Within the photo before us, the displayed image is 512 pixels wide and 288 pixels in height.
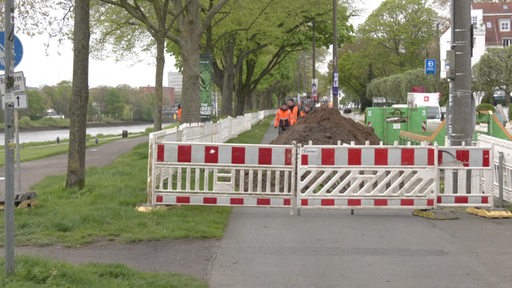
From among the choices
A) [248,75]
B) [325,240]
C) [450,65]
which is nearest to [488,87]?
[248,75]

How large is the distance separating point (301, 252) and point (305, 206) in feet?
7.06

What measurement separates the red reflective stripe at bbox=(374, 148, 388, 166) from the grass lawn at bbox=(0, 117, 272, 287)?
2357 millimetres

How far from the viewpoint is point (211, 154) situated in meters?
8.97

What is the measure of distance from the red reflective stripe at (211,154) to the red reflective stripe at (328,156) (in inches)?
61.8

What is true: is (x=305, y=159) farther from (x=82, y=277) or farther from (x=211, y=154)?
(x=82, y=277)

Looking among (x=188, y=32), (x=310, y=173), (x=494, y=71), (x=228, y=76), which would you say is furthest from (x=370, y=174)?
(x=494, y=71)

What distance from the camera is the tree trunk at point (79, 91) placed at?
409 inches

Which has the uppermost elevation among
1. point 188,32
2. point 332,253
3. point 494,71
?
point 494,71

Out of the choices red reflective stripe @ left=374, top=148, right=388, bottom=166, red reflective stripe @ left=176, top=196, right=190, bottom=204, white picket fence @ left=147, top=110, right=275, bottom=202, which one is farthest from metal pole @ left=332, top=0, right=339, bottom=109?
red reflective stripe @ left=176, top=196, right=190, bottom=204

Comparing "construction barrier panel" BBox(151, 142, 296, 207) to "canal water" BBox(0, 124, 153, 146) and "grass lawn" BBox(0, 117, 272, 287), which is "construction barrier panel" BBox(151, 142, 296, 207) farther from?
"canal water" BBox(0, 124, 153, 146)

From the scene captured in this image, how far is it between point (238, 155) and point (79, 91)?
10.9 feet

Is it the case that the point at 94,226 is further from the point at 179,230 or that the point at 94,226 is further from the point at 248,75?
the point at 248,75

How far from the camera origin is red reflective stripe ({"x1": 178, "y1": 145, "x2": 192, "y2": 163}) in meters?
8.99

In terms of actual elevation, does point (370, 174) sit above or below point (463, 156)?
below
